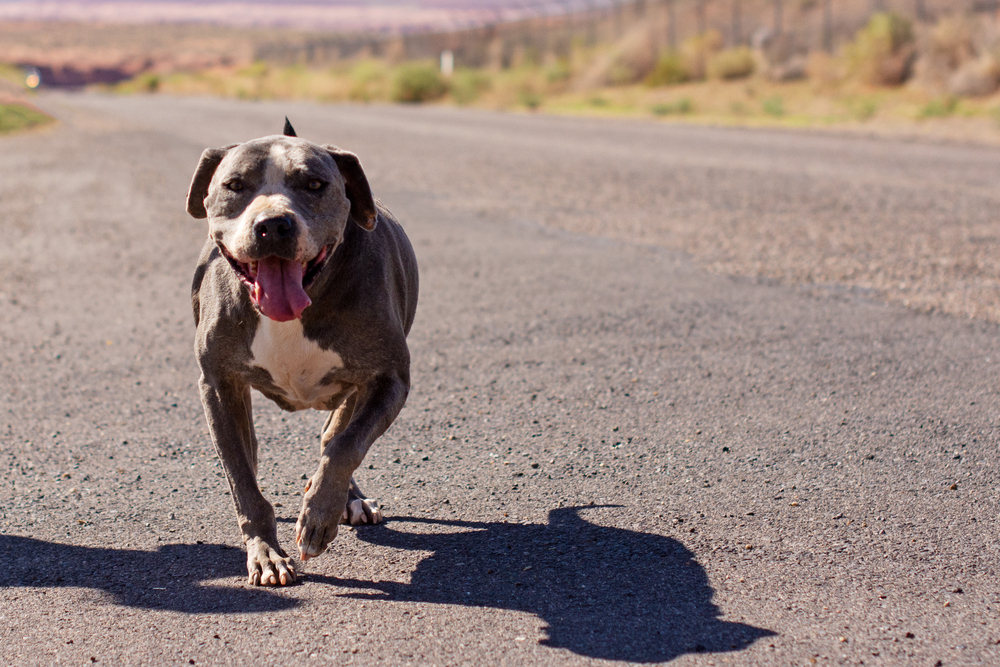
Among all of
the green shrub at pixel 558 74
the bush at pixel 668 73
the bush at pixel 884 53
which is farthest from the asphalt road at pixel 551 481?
the green shrub at pixel 558 74

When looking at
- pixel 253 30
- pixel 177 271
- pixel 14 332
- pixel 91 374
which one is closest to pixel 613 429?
pixel 91 374

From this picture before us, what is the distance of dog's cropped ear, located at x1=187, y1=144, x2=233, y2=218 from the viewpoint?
407 centimetres

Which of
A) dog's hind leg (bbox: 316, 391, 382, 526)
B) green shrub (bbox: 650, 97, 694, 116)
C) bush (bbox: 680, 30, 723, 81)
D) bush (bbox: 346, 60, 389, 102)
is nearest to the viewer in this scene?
dog's hind leg (bbox: 316, 391, 382, 526)

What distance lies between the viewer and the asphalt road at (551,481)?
3.45 metres

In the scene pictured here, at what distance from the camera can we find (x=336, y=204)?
3926 mm

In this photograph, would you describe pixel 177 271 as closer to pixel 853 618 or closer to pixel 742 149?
pixel 853 618

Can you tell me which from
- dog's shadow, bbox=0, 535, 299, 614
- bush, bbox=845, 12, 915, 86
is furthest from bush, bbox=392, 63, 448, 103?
dog's shadow, bbox=0, 535, 299, 614

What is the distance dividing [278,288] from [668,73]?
44470 millimetres

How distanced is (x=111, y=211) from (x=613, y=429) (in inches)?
392

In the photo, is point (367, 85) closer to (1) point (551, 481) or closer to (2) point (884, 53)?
(2) point (884, 53)

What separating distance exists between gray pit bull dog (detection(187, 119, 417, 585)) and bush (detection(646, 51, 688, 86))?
142 feet

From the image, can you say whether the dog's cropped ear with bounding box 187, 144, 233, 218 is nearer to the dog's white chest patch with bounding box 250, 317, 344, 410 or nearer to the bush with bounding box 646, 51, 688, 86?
the dog's white chest patch with bounding box 250, 317, 344, 410

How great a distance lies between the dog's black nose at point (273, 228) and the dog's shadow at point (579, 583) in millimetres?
1200

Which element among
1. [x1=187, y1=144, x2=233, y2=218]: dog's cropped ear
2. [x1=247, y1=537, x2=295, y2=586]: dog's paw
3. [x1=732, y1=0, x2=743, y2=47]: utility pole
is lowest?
[x1=247, y1=537, x2=295, y2=586]: dog's paw
